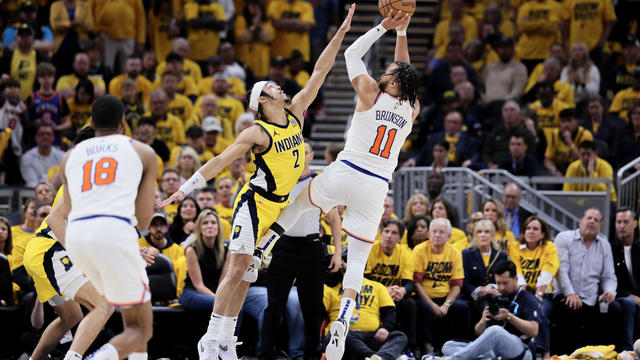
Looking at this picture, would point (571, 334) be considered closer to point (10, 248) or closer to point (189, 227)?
point (189, 227)

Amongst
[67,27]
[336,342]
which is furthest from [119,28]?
[336,342]

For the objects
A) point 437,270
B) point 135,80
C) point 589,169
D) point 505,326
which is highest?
point 135,80

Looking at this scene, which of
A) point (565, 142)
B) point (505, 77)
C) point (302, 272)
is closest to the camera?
point (302, 272)

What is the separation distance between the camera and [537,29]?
1650 centimetres

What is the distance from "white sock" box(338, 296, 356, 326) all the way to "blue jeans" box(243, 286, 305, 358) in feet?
5.97

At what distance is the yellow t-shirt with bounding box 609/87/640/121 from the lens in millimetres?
15062

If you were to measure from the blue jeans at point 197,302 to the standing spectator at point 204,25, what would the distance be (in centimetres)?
776

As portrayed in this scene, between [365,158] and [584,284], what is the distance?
427cm

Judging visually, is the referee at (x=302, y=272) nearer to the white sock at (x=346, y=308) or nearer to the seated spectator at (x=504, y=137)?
the white sock at (x=346, y=308)

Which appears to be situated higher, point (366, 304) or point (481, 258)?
point (481, 258)

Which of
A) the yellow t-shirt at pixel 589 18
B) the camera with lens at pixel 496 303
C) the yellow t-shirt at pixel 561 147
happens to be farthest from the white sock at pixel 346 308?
the yellow t-shirt at pixel 589 18

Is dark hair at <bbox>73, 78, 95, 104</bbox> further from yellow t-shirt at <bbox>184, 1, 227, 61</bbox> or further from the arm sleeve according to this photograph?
the arm sleeve

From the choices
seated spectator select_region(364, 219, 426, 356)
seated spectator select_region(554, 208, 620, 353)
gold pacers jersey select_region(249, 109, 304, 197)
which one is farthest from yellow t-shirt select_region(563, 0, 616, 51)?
gold pacers jersey select_region(249, 109, 304, 197)

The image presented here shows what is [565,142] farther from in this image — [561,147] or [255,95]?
[255,95]
